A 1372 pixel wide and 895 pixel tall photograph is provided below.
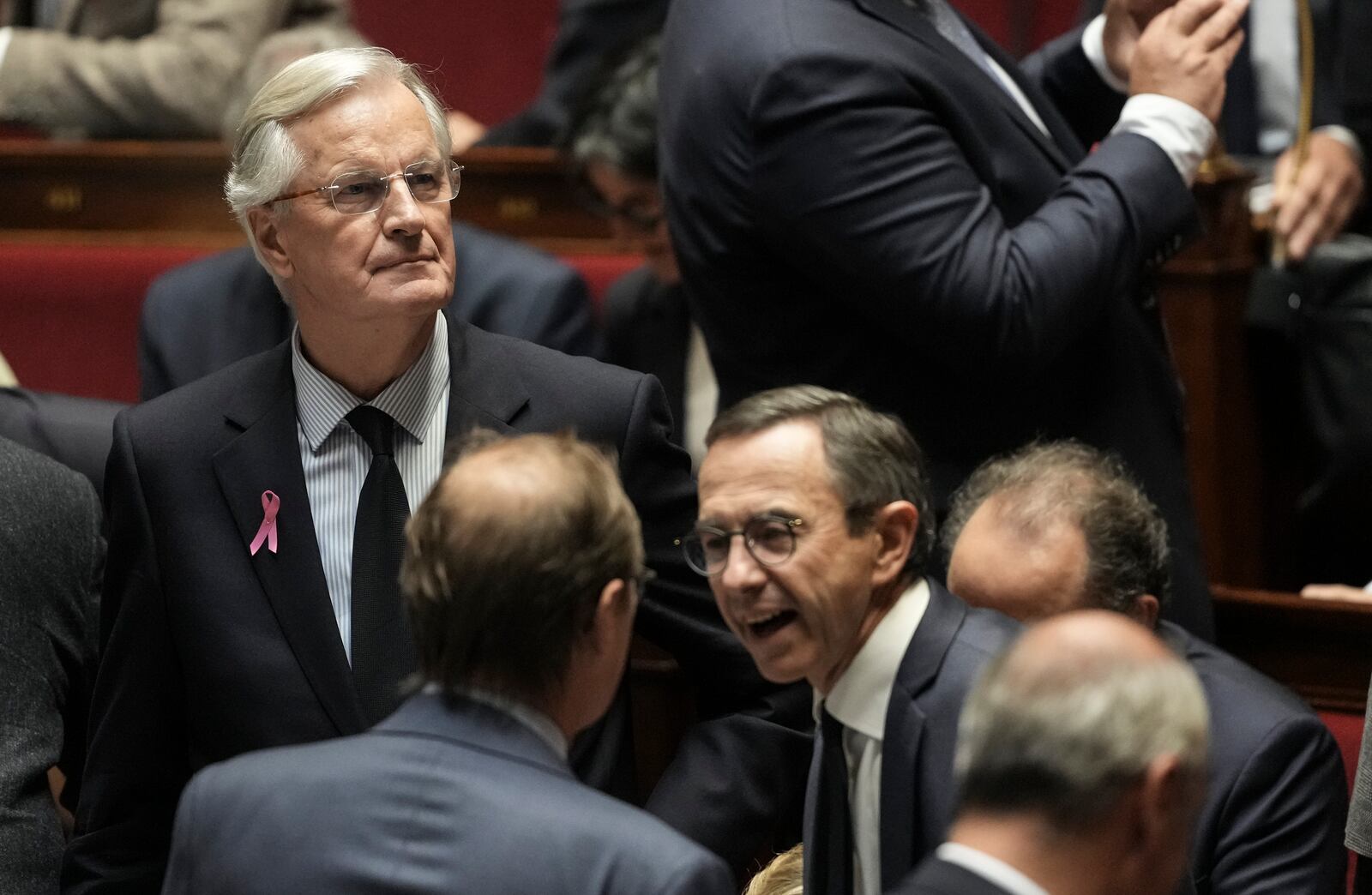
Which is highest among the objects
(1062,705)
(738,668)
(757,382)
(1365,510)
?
(1062,705)

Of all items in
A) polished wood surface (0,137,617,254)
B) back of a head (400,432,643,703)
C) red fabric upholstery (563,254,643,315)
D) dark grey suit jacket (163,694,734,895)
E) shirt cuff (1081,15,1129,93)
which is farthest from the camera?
polished wood surface (0,137,617,254)

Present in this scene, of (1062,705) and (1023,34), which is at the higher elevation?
(1062,705)

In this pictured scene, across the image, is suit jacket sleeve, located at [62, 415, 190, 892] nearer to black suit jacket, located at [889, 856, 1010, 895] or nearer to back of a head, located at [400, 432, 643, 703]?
back of a head, located at [400, 432, 643, 703]

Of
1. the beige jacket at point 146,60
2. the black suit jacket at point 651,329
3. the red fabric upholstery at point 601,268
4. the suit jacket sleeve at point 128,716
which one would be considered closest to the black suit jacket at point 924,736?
the suit jacket sleeve at point 128,716

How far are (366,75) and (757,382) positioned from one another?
710mm

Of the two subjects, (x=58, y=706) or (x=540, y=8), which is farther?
(x=540, y=8)

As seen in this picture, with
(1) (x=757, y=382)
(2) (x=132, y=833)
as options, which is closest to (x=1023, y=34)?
(1) (x=757, y=382)

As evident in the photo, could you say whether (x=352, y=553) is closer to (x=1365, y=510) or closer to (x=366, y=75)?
(x=366, y=75)

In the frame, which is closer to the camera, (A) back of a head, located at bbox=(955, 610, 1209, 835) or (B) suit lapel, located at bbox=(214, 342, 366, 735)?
(A) back of a head, located at bbox=(955, 610, 1209, 835)

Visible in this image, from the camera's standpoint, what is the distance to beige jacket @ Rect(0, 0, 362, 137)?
4.48m

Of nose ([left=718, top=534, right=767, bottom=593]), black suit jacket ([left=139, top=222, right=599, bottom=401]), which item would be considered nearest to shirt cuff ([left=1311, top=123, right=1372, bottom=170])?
black suit jacket ([left=139, top=222, right=599, bottom=401])

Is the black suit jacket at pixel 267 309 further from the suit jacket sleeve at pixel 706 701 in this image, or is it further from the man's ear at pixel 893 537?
the man's ear at pixel 893 537

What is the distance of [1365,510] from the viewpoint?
145 inches

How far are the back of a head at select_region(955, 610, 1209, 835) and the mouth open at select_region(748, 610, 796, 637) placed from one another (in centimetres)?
66
